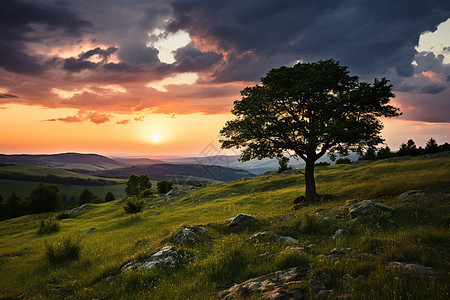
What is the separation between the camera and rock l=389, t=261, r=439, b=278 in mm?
5160

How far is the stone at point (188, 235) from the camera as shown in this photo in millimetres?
12058

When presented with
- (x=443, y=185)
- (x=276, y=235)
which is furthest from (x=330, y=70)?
(x=276, y=235)

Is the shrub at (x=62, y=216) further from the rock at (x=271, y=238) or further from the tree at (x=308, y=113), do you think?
the rock at (x=271, y=238)

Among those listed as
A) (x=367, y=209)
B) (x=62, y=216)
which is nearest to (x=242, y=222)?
(x=367, y=209)

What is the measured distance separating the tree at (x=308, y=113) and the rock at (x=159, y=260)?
15.0 metres

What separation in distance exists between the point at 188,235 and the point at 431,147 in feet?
283

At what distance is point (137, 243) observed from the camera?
596 inches

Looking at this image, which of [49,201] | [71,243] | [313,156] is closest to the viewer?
[71,243]

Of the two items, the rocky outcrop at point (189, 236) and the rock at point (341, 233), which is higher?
the rock at point (341, 233)

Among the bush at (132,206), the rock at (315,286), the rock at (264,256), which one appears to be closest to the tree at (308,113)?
the rock at (264,256)

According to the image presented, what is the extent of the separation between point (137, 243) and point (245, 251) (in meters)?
9.69

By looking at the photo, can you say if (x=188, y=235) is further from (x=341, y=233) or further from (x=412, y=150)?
(x=412, y=150)

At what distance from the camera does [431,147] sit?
6694cm

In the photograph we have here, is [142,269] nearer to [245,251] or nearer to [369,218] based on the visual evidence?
[245,251]
